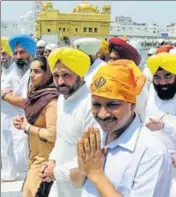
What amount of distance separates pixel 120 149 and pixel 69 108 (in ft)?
3.25

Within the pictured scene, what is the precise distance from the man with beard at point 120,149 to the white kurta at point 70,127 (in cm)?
78

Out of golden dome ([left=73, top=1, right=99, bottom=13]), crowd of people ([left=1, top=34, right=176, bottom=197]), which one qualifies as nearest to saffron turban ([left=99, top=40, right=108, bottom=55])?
crowd of people ([left=1, top=34, right=176, bottom=197])

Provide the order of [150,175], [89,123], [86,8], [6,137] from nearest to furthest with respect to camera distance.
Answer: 1. [150,175]
2. [89,123]
3. [6,137]
4. [86,8]

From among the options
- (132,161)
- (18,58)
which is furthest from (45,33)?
(132,161)

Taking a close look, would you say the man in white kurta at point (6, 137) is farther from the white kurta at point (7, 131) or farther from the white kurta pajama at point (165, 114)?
the white kurta pajama at point (165, 114)

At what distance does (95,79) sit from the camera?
1893mm

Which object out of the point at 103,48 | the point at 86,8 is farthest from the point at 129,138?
the point at 86,8

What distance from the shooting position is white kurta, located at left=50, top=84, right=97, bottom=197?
2.67 m

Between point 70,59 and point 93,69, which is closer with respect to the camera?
point 70,59

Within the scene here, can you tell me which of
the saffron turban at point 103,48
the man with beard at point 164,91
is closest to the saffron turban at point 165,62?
the man with beard at point 164,91

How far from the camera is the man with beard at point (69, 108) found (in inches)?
106

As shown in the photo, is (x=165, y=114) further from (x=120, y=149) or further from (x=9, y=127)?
(x=9, y=127)

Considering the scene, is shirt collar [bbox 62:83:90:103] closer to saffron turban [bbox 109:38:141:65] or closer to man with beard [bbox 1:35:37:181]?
saffron turban [bbox 109:38:141:65]

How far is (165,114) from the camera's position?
10.5 feet
